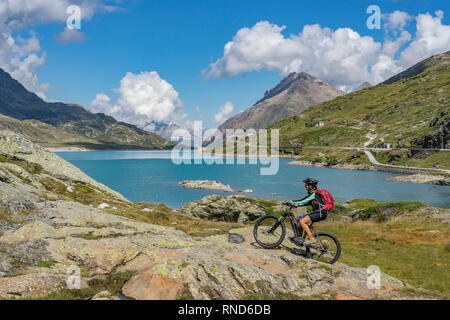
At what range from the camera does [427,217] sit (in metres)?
37.3

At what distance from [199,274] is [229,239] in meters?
6.99

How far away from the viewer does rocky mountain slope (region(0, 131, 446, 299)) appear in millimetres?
9836

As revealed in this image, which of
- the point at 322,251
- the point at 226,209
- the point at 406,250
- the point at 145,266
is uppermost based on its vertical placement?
the point at 145,266

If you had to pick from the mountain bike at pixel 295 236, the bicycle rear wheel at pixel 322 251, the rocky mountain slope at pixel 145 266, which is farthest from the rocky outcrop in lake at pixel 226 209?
the bicycle rear wheel at pixel 322 251

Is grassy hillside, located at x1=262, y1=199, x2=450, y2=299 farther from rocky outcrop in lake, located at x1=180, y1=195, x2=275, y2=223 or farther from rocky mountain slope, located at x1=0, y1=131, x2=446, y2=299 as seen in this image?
rocky outcrop in lake, located at x1=180, y1=195, x2=275, y2=223

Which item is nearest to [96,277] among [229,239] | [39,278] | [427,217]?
[39,278]

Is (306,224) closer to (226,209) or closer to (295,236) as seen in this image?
(295,236)

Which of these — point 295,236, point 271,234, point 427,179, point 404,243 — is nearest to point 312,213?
point 295,236

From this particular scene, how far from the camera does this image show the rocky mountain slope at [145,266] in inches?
387

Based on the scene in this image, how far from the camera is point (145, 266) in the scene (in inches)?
470

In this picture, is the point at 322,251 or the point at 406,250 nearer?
the point at 322,251

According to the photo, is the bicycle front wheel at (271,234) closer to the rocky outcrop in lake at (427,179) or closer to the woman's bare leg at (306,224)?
the woman's bare leg at (306,224)

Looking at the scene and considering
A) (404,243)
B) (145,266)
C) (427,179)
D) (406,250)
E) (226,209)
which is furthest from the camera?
(427,179)

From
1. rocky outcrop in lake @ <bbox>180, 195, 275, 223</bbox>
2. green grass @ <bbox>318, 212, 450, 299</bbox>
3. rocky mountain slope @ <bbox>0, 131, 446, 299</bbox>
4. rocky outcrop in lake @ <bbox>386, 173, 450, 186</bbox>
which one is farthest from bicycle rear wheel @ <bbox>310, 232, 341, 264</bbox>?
rocky outcrop in lake @ <bbox>386, 173, 450, 186</bbox>
